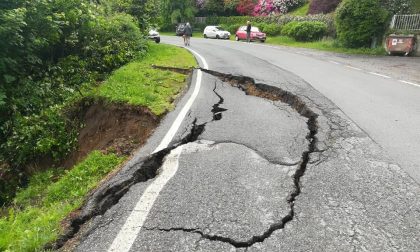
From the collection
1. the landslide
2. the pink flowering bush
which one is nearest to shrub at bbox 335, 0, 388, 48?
the landslide

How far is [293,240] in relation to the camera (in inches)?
118

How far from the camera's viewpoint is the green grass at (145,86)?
25.3ft

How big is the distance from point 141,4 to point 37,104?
29.2 ft

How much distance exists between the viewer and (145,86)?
892 centimetres

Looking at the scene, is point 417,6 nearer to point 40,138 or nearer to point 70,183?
point 40,138

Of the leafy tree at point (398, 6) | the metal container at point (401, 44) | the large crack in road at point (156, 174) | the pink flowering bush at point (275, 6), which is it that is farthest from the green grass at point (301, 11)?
the large crack in road at point (156, 174)

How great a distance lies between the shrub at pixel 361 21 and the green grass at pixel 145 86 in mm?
11954

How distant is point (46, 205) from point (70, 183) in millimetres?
413

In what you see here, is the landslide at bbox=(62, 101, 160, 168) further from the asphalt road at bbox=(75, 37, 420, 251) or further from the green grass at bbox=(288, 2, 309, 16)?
the green grass at bbox=(288, 2, 309, 16)

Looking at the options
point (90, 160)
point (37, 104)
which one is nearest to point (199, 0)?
point (37, 104)

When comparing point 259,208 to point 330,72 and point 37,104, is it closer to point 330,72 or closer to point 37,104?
point 37,104

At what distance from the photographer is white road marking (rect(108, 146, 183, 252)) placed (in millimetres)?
2977

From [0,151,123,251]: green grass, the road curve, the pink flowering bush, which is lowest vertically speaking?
[0,151,123,251]: green grass

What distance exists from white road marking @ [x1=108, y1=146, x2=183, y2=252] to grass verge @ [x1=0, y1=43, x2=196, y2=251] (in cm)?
62
